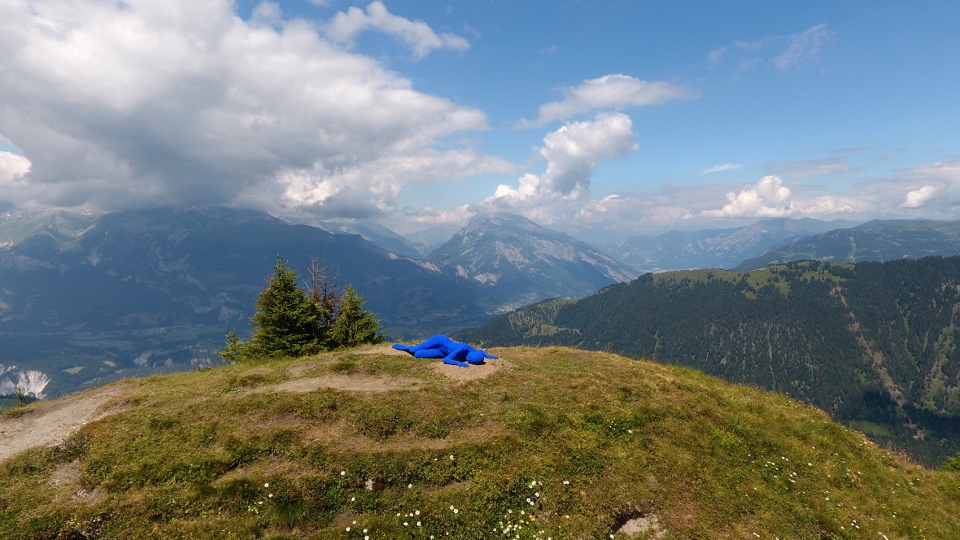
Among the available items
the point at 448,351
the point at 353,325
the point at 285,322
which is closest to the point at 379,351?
the point at 448,351

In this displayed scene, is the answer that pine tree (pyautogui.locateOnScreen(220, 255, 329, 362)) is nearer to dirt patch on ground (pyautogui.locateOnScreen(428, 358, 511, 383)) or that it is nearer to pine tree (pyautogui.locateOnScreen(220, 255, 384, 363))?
pine tree (pyautogui.locateOnScreen(220, 255, 384, 363))

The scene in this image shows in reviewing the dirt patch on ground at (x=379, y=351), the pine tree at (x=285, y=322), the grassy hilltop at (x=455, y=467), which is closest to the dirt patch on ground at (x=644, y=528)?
the grassy hilltop at (x=455, y=467)

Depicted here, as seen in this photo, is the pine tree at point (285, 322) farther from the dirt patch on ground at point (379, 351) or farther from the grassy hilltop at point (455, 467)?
the grassy hilltop at point (455, 467)

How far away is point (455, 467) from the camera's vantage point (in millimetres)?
15422

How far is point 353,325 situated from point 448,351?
1545cm

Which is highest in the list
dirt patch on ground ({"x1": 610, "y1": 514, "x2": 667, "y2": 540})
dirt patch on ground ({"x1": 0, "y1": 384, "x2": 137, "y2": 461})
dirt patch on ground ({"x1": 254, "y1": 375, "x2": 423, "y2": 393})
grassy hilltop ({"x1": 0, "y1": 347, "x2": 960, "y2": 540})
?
dirt patch on ground ({"x1": 0, "y1": 384, "x2": 137, "y2": 461})

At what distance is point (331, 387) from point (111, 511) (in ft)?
29.4

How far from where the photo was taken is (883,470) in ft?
65.3

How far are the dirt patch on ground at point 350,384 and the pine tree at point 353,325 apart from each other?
15664 millimetres

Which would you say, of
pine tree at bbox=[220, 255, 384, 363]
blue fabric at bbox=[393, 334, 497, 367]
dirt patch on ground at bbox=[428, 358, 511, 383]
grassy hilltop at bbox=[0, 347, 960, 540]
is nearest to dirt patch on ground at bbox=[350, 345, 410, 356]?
blue fabric at bbox=[393, 334, 497, 367]

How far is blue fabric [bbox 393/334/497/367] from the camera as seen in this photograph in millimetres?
25623

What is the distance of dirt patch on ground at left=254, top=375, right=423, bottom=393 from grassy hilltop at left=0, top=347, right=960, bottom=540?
0.53 ft

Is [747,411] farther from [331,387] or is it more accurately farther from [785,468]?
[331,387]

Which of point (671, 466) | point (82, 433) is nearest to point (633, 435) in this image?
point (671, 466)
